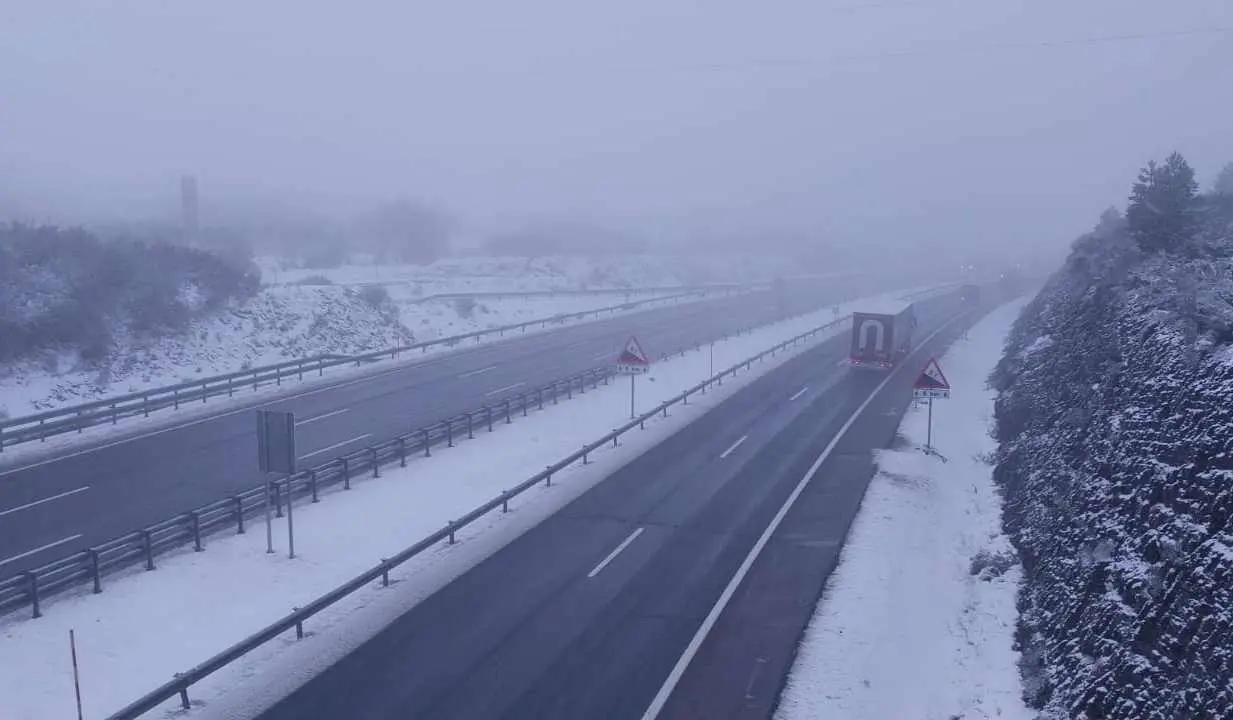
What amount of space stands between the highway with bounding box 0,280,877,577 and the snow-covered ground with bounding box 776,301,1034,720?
45.5ft

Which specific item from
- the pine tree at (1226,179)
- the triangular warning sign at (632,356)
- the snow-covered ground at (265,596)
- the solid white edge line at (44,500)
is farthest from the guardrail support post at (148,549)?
the pine tree at (1226,179)

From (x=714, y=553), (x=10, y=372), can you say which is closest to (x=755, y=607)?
(x=714, y=553)

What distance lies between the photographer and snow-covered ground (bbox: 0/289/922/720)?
38.5 feet

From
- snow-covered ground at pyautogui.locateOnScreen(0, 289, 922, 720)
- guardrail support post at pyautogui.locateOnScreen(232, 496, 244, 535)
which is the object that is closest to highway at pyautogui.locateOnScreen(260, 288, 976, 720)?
snow-covered ground at pyautogui.locateOnScreen(0, 289, 922, 720)

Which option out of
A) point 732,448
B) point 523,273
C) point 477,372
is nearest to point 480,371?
point 477,372

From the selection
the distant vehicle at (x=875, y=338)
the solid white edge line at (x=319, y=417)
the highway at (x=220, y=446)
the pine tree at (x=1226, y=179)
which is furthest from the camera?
the pine tree at (x=1226, y=179)

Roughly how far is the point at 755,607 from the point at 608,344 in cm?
3593

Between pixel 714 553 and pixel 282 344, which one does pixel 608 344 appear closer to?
pixel 282 344

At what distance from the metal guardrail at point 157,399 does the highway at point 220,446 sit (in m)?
1.18

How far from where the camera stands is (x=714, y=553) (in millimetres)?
16953

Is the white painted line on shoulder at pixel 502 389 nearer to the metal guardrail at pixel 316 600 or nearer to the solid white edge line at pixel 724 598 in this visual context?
the metal guardrail at pixel 316 600

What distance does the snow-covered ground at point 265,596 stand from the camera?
1174cm

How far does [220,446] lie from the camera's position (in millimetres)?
25125

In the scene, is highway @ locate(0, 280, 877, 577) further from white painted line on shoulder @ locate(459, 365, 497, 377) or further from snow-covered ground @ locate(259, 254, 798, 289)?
snow-covered ground @ locate(259, 254, 798, 289)
